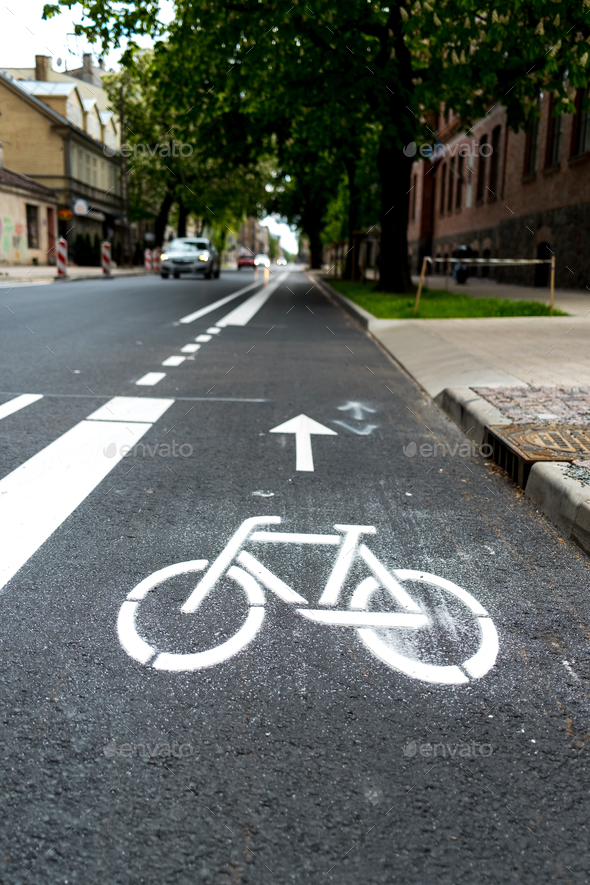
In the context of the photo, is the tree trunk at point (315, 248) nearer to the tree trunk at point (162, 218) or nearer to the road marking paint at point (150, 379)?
the tree trunk at point (162, 218)

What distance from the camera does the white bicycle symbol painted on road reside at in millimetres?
2699

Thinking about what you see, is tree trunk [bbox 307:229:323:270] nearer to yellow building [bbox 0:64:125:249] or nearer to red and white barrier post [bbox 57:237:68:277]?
yellow building [bbox 0:64:125:249]

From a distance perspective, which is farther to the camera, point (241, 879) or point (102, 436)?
point (102, 436)

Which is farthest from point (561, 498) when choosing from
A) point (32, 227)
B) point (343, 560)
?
point (32, 227)

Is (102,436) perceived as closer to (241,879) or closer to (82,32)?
(241,879)

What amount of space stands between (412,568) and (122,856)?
2.01m

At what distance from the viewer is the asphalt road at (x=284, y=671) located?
6.18 feet

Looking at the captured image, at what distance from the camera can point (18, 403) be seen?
682 centimetres

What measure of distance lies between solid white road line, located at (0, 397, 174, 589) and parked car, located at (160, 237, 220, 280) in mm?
29999

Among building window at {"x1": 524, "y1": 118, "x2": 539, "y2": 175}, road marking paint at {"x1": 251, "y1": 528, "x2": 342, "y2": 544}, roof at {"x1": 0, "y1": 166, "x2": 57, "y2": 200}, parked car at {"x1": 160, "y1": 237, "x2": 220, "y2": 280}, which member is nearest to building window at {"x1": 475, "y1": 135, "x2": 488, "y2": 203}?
building window at {"x1": 524, "y1": 118, "x2": 539, "y2": 175}

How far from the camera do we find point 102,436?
5797 millimetres

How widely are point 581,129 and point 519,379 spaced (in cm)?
1849

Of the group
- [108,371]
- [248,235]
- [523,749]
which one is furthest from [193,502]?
[248,235]

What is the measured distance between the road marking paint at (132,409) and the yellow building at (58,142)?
42.0 metres
